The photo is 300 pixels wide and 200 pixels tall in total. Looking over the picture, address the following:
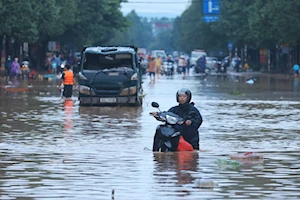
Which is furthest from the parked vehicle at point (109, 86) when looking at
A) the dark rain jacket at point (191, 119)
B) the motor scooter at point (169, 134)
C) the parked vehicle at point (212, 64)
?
the parked vehicle at point (212, 64)

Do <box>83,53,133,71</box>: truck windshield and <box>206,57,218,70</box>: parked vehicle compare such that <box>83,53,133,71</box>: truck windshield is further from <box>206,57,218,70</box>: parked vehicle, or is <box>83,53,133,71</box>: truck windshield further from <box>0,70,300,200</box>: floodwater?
<box>206,57,218,70</box>: parked vehicle

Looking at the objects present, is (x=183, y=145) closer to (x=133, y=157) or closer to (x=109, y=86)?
(x=133, y=157)

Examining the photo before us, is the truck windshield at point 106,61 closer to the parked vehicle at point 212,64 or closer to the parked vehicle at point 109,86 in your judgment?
the parked vehicle at point 109,86

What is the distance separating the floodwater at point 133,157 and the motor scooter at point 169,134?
175 mm

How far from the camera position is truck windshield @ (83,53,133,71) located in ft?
102

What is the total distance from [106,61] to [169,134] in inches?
633

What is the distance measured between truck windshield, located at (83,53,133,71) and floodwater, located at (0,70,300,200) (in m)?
3.15

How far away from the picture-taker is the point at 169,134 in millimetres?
15180

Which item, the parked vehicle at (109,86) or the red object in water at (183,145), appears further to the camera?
the parked vehicle at (109,86)

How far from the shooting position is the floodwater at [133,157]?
11.4 m

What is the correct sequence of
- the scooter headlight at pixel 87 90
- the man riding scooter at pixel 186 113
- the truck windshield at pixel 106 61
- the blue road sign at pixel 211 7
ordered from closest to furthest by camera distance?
the man riding scooter at pixel 186 113 → the scooter headlight at pixel 87 90 → the truck windshield at pixel 106 61 → the blue road sign at pixel 211 7

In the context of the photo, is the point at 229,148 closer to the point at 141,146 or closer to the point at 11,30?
the point at 141,146

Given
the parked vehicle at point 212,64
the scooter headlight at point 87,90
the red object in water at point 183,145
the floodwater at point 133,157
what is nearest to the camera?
the floodwater at point 133,157

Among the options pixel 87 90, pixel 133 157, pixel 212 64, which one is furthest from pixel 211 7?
pixel 133 157
